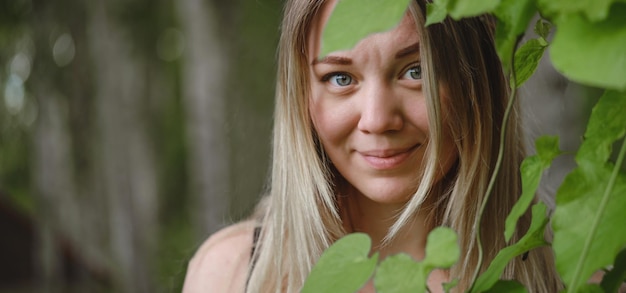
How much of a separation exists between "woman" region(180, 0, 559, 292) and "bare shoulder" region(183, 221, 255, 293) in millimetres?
21

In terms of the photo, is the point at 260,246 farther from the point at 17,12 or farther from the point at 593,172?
the point at 17,12

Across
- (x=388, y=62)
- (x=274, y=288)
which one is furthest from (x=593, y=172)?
(x=274, y=288)

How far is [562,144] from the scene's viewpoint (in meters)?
4.52

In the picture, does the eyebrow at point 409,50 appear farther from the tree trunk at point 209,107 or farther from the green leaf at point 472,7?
the tree trunk at point 209,107

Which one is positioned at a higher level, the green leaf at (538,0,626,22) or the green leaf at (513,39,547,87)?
the green leaf at (538,0,626,22)

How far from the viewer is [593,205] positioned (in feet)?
3.43

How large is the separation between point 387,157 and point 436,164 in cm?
12

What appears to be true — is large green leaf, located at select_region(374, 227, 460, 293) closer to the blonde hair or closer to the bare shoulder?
the blonde hair

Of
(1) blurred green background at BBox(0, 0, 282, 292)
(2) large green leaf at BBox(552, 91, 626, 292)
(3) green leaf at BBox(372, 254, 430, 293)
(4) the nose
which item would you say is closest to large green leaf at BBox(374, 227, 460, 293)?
(3) green leaf at BBox(372, 254, 430, 293)

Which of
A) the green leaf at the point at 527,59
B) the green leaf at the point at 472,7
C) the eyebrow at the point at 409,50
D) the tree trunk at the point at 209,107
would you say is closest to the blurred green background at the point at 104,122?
the tree trunk at the point at 209,107

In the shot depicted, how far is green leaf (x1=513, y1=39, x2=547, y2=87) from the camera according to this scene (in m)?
1.23

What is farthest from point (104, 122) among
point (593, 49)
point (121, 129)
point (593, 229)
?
point (593, 49)

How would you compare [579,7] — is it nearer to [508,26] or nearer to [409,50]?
[508,26]

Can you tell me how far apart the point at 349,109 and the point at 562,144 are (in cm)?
273
